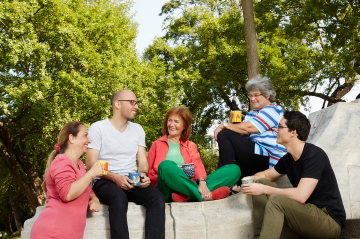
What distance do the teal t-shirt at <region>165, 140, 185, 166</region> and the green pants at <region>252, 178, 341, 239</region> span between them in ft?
4.57

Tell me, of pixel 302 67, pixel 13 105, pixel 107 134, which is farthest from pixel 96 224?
pixel 302 67

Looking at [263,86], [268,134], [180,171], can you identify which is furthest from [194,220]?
[263,86]

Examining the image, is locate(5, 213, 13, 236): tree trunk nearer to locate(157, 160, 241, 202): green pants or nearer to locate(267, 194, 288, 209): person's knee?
locate(157, 160, 241, 202): green pants

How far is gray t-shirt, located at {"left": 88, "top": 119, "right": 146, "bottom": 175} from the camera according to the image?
376 centimetres

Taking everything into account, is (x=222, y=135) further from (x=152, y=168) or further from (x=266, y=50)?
(x=266, y=50)

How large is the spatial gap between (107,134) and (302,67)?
10495 millimetres

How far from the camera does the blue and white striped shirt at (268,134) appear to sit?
4.12 metres

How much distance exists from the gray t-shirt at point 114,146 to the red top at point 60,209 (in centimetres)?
77

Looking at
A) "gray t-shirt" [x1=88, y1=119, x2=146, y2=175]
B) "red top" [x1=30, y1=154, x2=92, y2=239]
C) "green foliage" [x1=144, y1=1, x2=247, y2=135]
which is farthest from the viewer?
"green foliage" [x1=144, y1=1, x2=247, y2=135]

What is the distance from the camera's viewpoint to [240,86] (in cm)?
1504

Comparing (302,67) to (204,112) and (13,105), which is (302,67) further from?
(13,105)

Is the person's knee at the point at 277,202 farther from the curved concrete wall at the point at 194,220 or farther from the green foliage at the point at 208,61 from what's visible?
the green foliage at the point at 208,61

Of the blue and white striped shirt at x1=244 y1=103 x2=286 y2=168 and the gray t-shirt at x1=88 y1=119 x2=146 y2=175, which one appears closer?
the gray t-shirt at x1=88 y1=119 x2=146 y2=175

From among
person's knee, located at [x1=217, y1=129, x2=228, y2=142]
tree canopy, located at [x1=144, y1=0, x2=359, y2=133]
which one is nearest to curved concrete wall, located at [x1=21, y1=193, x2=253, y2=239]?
person's knee, located at [x1=217, y1=129, x2=228, y2=142]
